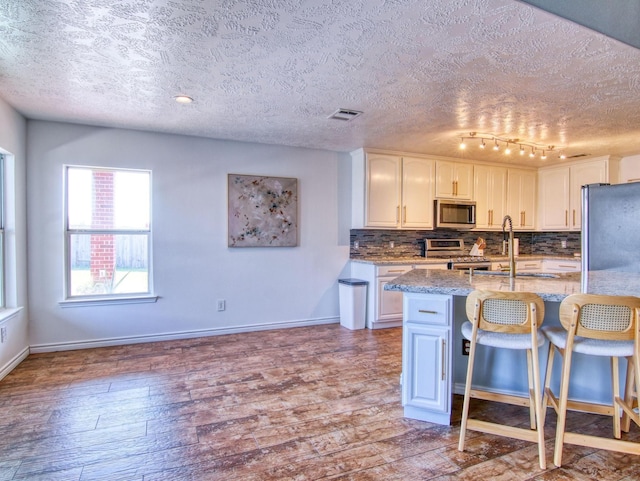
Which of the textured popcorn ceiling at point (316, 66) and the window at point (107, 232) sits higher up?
the textured popcorn ceiling at point (316, 66)

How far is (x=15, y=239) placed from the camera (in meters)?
3.31

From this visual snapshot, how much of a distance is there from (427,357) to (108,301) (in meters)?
3.28

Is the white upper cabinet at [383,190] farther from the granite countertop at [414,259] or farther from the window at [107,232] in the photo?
the window at [107,232]

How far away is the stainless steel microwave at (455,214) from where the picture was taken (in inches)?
201

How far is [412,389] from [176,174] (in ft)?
10.7

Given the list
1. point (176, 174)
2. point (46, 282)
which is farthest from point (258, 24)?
point (46, 282)

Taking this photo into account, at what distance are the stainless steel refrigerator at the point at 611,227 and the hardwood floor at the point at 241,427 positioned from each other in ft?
5.09

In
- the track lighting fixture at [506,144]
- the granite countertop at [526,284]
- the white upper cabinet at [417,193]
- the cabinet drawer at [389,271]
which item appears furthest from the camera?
the white upper cabinet at [417,193]

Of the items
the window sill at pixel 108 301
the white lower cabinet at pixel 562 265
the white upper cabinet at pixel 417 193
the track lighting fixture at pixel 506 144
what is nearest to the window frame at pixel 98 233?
the window sill at pixel 108 301

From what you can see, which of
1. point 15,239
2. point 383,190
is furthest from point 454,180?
point 15,239

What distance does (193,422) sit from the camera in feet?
7.67

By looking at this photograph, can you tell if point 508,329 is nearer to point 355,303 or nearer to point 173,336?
point 355,303

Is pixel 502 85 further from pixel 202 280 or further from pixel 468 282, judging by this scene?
pixel 202 280

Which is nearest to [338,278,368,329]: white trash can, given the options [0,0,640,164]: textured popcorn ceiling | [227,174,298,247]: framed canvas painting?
[227,174,298,247]: framed canvas painting
